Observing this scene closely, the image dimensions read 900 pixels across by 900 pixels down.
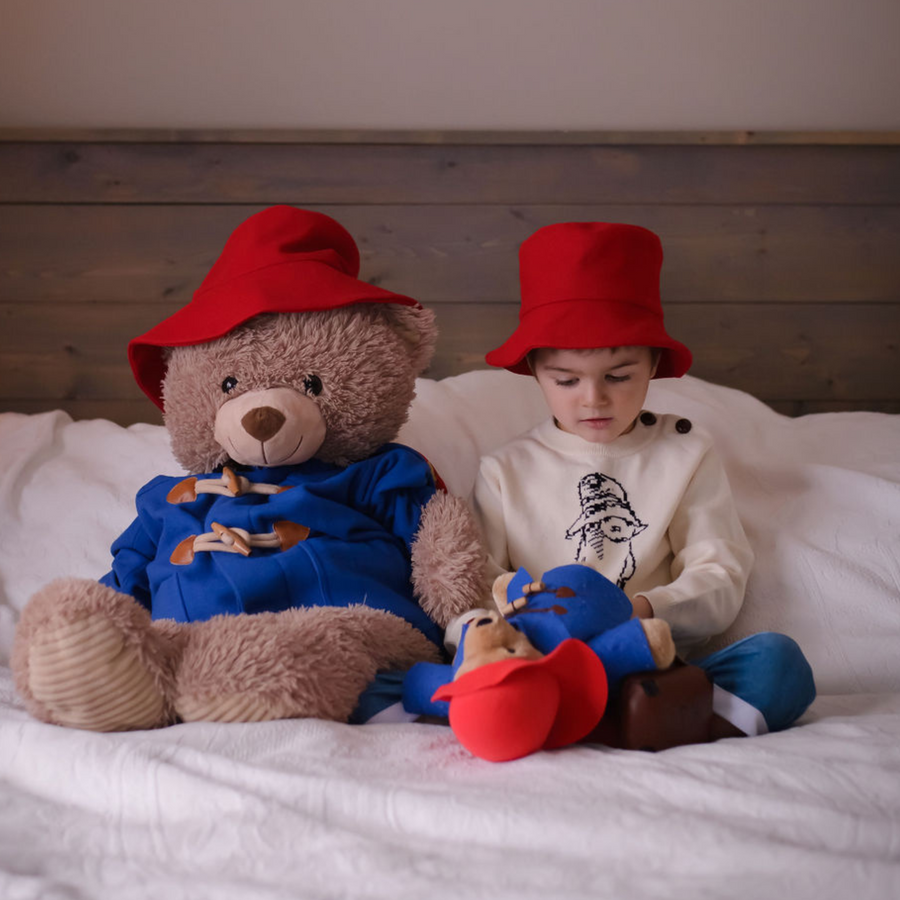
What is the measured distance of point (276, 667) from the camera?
2.57 ft

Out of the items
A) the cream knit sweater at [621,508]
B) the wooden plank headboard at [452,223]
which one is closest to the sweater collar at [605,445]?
the cream knit sweater at [621,508]

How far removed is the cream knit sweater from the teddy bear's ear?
0.54ft

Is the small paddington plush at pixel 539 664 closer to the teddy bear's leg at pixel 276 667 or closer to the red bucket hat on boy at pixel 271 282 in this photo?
the teddy bear's leg at pixel 276 667

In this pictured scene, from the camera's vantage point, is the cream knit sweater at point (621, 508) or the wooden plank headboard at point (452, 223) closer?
the cream knit sweater at point (621, 508)

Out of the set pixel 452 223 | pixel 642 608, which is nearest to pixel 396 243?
pixel 452 223

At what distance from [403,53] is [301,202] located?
11.9 inches

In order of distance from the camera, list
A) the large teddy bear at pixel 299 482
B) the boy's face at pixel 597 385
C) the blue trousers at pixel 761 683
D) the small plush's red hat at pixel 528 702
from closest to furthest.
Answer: the small plush's red hat at pixel 528 702
the blue trousers at pixel 761 683
the large teddy bear at pixel 299 482
the boy's face at pixel 597 385

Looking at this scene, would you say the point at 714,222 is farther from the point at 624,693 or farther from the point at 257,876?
the point at 257,876

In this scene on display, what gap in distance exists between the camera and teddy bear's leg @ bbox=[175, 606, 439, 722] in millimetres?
774

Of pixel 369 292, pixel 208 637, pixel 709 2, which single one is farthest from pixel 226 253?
pixel 709 2

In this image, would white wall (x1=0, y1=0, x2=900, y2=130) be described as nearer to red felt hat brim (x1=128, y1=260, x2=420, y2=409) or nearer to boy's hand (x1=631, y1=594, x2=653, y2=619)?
red felt hat brim (x1=128, y1=260, x2=420, y2=409)

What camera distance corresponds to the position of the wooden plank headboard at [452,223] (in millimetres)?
1531

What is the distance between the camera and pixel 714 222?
5.12 feet

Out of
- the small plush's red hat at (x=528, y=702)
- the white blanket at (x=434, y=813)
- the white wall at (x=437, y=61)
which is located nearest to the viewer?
the white blanket at (x=434, y=813)
